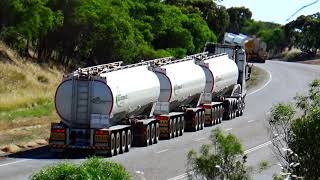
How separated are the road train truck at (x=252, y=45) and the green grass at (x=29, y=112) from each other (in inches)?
1661

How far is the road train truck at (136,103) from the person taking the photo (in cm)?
2742

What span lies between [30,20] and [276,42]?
84.3m

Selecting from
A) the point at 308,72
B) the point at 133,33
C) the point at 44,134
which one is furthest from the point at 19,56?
the point at 308,72

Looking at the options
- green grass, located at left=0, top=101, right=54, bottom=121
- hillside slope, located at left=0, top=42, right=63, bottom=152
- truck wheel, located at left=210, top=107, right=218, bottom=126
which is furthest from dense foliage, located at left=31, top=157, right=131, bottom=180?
truck wheel, located at left=210, top=107, right=218, bottom=126

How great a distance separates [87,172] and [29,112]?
2606 cm

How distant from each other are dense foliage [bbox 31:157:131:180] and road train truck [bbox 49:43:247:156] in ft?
55.4

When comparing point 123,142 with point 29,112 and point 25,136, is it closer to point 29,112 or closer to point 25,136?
point 25,136

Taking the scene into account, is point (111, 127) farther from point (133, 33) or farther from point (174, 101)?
point (133, 33)

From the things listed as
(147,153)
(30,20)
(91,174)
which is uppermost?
(30,20)

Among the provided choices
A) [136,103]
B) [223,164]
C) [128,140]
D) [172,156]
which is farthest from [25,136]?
[223,164]

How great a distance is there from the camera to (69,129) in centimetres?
2761

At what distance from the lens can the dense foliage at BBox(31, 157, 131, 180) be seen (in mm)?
9672

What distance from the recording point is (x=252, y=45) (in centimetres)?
8750

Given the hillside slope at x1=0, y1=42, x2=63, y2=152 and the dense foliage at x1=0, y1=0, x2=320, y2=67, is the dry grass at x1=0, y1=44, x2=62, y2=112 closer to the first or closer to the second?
the hillside slope at x1=0, y1=42, x2=63, y2=152
